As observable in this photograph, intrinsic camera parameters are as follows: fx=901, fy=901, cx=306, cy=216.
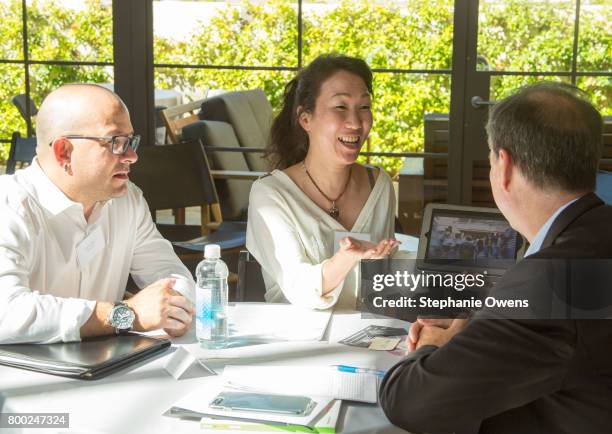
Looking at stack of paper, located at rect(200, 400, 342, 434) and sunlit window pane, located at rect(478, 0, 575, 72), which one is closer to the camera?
stack of paper, located at rect(200, 400, 342, 434)

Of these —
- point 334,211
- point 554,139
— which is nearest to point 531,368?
point 554,139

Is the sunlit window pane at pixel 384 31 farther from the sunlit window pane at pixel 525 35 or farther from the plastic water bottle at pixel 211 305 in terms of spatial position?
the plastic water bottle at pixel 211 305

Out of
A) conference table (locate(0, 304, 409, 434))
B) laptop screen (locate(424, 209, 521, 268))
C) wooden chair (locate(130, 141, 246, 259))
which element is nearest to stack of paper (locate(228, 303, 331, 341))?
conference table (locate(0, 304, 409, 434))

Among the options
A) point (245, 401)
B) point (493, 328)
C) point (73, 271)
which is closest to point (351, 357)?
point (245, 401)

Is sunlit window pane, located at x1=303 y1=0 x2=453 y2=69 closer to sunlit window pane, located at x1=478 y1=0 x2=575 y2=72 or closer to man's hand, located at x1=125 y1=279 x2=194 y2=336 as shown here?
sunlit window pane, located at x1=478 y1=0 x2=575 y2=72

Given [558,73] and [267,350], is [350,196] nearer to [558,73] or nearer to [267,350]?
[267,350]

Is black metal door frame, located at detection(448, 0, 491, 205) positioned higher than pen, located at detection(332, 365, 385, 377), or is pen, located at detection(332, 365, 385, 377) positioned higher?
black metal door frame, located at detection(448, 0, 491, 205)

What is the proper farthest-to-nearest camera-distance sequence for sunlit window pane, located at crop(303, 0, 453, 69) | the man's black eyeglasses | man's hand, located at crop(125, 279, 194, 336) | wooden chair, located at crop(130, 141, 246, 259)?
1. sunlit window pane, located at crop(303, 0, 453, 69)
2. wooden chair, located at crop(130, 141, 246, 259)
3. the man's black eyeglasses
4. man's hand, located at crop(125, 279, 194, 336)

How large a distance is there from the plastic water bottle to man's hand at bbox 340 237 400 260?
1.52 ft

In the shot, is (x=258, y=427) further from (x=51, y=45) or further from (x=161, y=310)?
(x=51, y=45)

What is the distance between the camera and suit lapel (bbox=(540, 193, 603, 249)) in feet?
5.23

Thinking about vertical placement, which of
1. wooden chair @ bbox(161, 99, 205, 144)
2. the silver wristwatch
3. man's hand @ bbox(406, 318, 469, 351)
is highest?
wooden chair @ bbox(161, 99, 205, 144)

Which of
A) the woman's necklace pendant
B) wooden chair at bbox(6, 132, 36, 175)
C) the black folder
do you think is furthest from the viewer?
wooden chair at bbox(6, 132, 36, 175)

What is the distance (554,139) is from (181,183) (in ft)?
11.2
